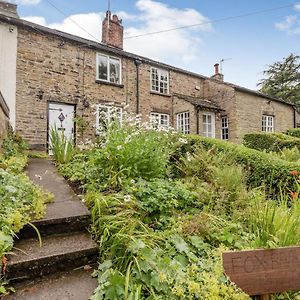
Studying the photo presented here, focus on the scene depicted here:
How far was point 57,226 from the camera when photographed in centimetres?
297

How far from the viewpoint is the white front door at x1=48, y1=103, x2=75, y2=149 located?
35.2 feet

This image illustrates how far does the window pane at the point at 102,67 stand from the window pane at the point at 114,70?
269mm

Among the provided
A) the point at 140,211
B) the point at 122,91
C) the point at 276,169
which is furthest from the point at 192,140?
the point at 122,91

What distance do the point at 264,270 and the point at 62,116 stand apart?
34.4ft

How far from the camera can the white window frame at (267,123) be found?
55.3 ft

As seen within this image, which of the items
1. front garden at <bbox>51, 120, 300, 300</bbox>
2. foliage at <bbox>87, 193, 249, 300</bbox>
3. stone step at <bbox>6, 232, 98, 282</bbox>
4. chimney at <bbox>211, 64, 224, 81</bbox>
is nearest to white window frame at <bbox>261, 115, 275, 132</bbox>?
chimney at <bbox>211, 64, 224, 81</bbox>

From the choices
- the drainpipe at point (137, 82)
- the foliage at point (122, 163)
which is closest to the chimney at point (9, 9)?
the drainpipe at point (137, 82)

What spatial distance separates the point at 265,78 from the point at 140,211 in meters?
33.4

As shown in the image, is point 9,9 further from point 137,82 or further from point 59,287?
point 59,287

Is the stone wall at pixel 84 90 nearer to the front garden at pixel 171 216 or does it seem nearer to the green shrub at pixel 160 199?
the front garden at pixel 171 216

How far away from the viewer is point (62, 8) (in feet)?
38.1

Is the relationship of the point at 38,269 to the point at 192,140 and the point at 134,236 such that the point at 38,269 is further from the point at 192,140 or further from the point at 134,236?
the point at 192,140

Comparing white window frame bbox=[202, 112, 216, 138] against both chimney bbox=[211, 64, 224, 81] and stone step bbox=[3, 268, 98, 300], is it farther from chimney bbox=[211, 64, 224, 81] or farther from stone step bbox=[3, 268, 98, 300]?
stone step bbox=[3, 268, 98, 300]

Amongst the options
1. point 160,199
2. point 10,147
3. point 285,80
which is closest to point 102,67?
point 10,147
